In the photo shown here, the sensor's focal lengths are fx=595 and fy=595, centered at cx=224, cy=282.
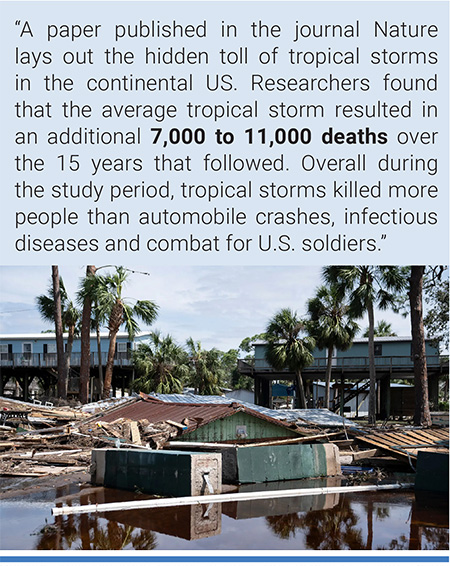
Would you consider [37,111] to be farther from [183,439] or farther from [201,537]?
[183,439]

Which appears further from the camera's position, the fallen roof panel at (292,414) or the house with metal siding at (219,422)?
the fallen roof panel at (292,414)

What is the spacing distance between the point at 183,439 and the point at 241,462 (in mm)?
3842

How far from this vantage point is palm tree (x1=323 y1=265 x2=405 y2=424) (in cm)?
2648

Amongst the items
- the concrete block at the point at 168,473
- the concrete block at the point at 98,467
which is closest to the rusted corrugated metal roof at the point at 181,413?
the concrete block at the point at 98,467

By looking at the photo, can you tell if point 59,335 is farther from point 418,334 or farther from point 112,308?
point 418,334

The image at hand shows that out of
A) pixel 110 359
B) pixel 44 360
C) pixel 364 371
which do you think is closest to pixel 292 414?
pixel 110 359

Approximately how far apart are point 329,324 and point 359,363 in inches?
190

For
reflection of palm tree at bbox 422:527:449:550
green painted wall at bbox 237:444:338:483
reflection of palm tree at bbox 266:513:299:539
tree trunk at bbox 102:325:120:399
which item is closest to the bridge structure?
tree trunk at bbox 102:325:120:399

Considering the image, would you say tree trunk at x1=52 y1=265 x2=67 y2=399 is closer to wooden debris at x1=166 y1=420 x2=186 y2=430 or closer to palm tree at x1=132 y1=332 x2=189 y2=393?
palm tree at x1=132 y1=332 x2=189 y2=393

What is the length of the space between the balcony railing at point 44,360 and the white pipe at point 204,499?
27.1 m

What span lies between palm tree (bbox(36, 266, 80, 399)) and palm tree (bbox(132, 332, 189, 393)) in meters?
3.60

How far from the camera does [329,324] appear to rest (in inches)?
1212

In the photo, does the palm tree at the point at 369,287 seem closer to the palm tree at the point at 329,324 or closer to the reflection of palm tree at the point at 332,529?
the palm tree at the point at 329,324

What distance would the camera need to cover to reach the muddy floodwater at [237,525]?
24.4 feet
